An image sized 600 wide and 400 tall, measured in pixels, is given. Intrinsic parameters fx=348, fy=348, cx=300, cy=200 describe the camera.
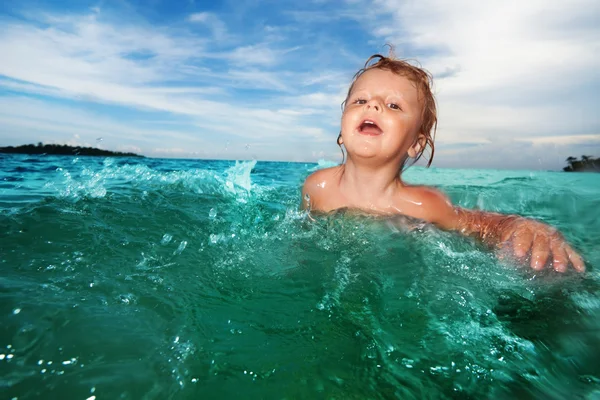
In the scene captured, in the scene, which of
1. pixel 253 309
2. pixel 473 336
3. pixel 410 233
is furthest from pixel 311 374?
pixel 410 233

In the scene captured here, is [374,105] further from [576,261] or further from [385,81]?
[576,261]

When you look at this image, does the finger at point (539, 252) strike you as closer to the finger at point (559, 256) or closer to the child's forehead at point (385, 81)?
the finger at point (559, 256)

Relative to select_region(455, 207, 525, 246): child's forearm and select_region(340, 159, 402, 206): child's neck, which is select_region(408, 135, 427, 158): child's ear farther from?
select_region(455, 207, 525, 246): child's forearm

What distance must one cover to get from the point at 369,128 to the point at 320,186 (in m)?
0.99

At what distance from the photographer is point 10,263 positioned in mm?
1726

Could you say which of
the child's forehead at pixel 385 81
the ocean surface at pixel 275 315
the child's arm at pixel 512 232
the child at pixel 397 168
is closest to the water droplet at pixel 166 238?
the ocean surface at pixel 275 315

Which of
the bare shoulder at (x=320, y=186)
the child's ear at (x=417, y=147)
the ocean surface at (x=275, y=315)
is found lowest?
the ocean surface at (x=275, y=315)

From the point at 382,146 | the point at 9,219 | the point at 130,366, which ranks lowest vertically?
the point at 130,366

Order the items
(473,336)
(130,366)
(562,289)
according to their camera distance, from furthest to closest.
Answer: (562,289) → (473,336) → (130,366)

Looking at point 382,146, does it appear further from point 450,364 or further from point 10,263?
point 10,263

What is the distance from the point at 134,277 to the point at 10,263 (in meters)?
0.65

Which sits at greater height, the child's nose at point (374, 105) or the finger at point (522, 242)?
the child's nose at point (374, 105)

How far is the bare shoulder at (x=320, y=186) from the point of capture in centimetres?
351

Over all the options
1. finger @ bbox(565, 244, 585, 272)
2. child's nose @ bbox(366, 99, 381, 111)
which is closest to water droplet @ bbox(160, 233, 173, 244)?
child's nose @ bbox(366, 99, 381, 111)
